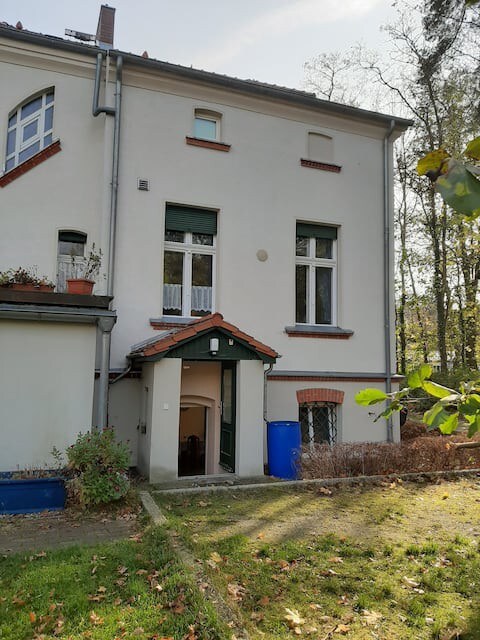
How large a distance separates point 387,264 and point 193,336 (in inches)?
237

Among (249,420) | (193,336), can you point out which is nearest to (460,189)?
(193,336)

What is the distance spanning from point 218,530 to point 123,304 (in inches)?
209

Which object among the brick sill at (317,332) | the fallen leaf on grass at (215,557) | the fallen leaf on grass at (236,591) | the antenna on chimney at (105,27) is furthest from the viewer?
the antenna on chimney at (105,27)

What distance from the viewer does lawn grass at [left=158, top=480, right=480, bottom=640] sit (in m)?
3.88

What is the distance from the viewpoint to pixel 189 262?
35.6 feet

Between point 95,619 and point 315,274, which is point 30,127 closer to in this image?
point 315,274

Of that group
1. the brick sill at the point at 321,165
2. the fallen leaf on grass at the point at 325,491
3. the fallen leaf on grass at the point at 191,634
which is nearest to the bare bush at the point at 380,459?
the fallen leaf on grass at the point at 325,491

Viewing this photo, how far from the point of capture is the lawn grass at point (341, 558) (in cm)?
388

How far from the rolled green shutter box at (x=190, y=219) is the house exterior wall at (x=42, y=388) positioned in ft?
12.0

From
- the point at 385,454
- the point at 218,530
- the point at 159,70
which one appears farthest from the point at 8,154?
the point at 385,454

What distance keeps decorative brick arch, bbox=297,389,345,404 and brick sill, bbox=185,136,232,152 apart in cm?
571

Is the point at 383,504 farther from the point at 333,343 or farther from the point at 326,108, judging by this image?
the point at 326,108

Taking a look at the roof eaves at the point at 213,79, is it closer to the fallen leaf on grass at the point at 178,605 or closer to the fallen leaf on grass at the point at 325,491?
the fallen leaf on grass at the point at 325,491

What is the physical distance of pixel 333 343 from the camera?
11.5 meters
